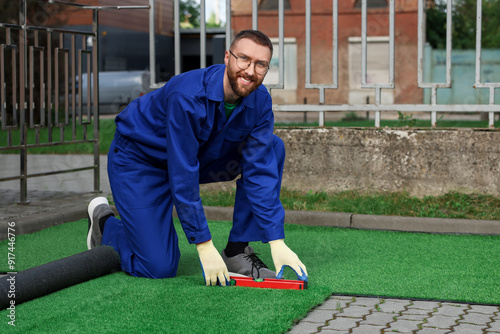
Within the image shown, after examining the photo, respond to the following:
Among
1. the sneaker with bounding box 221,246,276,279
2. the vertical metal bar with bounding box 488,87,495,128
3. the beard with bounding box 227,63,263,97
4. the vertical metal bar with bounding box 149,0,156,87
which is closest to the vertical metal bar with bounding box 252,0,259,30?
the vertical metal bar with bounding box 149,0,156,87

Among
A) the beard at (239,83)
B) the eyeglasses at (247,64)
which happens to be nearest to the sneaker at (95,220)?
the beard at (239,83)

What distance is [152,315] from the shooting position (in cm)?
322

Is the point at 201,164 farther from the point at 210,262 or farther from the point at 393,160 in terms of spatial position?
the point at 393,160

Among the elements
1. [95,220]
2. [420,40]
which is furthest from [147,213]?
[420,40]

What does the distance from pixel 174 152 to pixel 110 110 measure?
21.8 meters

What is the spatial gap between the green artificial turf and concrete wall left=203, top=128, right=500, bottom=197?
1029mm

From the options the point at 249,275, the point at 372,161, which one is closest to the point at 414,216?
the point at 372,161

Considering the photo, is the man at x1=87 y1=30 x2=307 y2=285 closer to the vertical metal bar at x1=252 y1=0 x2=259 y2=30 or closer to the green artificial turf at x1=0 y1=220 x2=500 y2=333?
the green artificial turf at x1=0 y1=220 x2=500 y2=333

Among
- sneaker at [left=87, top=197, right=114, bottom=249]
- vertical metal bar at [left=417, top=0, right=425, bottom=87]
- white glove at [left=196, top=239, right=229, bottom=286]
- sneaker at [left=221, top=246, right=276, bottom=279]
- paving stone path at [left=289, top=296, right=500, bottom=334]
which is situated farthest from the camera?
vertical metal bar at [left=417, top=0, right=425, bottom=87]

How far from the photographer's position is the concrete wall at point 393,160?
Answer: 630 cm

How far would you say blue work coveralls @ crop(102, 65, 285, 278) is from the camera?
3.62m

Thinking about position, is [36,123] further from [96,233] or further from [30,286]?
[30,286]

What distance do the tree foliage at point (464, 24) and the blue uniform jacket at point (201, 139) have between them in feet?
110

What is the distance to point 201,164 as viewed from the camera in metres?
4.10
